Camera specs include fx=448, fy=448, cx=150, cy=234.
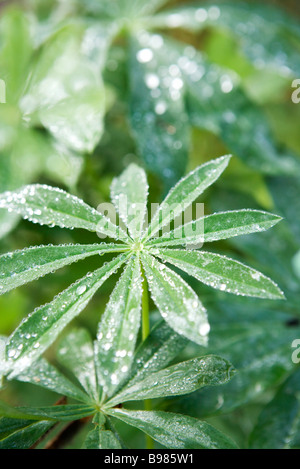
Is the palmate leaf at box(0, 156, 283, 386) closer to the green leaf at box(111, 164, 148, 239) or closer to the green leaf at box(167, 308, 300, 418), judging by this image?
the green leaf at box(111, 164, 148, 239)

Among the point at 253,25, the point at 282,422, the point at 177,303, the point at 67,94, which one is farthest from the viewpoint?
the point at 253,25

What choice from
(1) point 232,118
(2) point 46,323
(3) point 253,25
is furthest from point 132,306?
(3) point 253,25

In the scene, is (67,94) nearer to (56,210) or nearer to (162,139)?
(162,139)

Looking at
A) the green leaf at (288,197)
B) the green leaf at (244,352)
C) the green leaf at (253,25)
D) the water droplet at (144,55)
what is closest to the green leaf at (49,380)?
the green leaf at (244,352)

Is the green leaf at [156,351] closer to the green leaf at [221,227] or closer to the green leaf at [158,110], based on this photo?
the green leaf at [221,227]

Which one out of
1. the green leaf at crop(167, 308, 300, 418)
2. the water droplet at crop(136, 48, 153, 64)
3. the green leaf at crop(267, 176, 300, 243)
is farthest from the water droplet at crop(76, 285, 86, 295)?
the water droplet at crop(136, 48, 153, 64)

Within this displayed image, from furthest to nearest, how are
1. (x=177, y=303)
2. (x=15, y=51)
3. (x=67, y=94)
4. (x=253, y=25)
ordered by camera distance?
(x=253, y=25)
(x=15, y=51)
(x=67, y=94)
(x=177, y=303)
